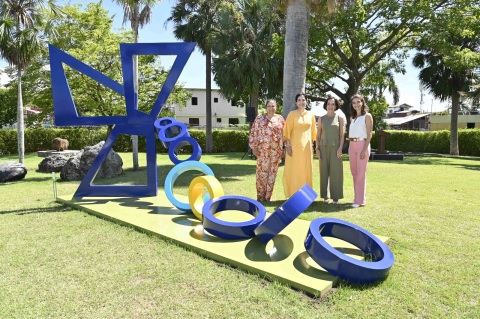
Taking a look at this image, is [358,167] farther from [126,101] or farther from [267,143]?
[126,101]

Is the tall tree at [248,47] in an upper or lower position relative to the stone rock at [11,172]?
upper

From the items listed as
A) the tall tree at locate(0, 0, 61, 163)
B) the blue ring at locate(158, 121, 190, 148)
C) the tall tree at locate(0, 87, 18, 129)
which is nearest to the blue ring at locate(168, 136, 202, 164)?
the blue ring at locate(158, 121, 190, 148)

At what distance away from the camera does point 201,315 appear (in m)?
2.55

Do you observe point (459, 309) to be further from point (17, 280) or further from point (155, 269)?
point (17, 280)

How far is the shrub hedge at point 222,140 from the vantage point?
22.0 metres

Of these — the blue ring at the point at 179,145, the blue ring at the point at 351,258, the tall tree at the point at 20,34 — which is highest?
the tall tree at the point at 20,34

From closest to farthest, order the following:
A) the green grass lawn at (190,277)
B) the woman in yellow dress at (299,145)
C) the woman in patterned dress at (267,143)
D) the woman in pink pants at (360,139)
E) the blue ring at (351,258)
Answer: the green grass lawn at (190,277) < the blue ring at (351,258) < the woman in pink pants at (360,139) < the woman in yellow dress at (299,145) < the woman in patterned dress at (267,143)

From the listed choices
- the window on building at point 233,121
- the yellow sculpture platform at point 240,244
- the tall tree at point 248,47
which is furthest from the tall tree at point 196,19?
the window on building at point 233,121

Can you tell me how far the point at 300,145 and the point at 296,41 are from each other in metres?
5.62

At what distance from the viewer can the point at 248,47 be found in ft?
59.2

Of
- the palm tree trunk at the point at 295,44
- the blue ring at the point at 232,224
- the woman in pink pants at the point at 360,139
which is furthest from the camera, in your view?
the palm tree trunk at the point at 295,44

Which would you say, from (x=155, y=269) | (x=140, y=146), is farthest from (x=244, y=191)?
(x=140, y=146)

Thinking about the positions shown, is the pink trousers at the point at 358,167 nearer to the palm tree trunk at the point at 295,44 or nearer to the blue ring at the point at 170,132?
the blue ring at the point at 170,132

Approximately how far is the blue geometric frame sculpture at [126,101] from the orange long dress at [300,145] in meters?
2.18
